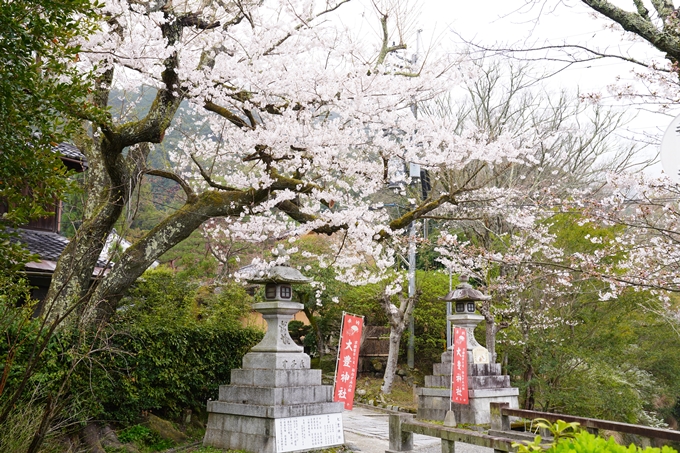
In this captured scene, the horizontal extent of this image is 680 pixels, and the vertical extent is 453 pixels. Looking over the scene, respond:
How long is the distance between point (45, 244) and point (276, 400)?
8777 millimetres

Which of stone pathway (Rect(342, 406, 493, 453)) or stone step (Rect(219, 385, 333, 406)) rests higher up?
stone step (Rect(219, 385, 333, 406))

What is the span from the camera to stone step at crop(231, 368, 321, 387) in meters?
8.87

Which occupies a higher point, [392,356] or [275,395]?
[392,356]

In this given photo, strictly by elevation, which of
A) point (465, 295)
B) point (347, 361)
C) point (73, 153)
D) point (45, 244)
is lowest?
point (347, 361)

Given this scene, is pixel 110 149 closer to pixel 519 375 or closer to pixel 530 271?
pixel 530 271

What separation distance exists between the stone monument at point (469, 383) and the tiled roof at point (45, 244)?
868 cm

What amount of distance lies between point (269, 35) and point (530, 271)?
367 inches

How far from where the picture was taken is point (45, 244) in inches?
551

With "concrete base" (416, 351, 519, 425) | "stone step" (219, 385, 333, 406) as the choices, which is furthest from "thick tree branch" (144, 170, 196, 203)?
"concrete base" (416, 351, 519, 425)

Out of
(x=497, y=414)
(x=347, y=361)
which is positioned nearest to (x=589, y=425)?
(x=497, y=414)

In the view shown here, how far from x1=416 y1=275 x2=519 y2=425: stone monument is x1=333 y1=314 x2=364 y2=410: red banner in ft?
11.2

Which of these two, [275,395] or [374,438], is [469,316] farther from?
[275,395]

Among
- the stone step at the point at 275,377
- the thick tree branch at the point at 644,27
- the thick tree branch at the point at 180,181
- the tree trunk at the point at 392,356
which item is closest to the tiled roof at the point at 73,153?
the thick tree branch at the point at 180,181

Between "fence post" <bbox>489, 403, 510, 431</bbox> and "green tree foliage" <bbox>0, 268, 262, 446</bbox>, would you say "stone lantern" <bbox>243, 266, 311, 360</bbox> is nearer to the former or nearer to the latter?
"green tree foliage" <bbox>0, 268, 262, 446</bbox>
